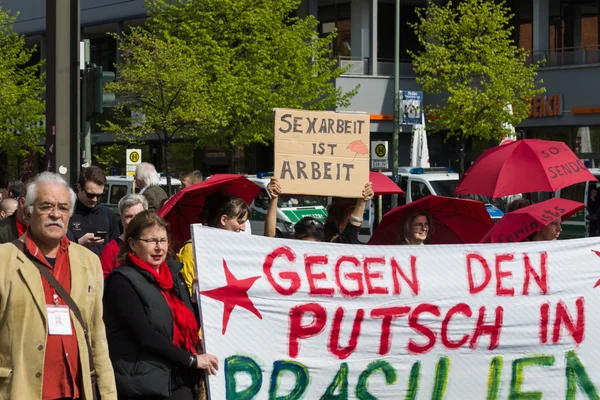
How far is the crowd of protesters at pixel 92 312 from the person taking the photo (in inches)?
182

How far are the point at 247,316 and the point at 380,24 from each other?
34.8 metres

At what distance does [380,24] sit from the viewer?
132 feet

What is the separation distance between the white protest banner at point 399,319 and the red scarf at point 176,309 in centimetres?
38

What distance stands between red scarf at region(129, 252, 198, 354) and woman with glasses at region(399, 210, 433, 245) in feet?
8.67

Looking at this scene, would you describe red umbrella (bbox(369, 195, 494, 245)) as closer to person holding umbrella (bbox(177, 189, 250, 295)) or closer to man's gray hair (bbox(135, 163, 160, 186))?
person holding umbrella (bbox(177, 189, 250, 295))

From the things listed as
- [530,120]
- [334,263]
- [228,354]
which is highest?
[530,120]

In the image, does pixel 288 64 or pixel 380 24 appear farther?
pixel 380 24

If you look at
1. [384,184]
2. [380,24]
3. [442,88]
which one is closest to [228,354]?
[384,184]

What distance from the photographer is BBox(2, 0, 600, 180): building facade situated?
34844 millimetres

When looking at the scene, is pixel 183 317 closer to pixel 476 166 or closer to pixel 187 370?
pixel 187 370

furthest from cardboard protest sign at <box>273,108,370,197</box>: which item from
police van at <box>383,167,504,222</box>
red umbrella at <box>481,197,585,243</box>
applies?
police van at <box>383,167,504,222</box>

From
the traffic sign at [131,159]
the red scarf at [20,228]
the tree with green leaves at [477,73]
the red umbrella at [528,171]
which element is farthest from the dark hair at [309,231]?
the tree with green leaves at [477,73]

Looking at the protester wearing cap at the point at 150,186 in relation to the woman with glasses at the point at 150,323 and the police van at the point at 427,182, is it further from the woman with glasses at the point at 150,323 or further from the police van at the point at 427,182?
the police van at the point at 427,182

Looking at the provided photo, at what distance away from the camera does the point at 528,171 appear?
30.7ft
